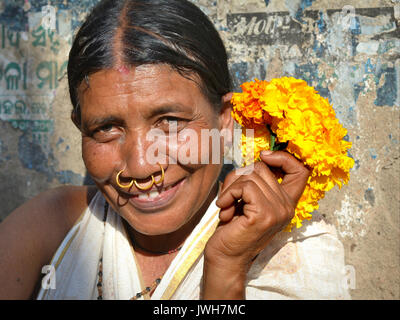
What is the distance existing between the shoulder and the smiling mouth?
69cm

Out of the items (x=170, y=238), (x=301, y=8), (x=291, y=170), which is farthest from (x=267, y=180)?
(x=301, y=8)

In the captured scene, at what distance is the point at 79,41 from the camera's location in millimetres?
1821

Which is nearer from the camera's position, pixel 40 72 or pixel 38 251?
pixel 38 251

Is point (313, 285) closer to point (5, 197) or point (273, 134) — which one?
point (273, 134)

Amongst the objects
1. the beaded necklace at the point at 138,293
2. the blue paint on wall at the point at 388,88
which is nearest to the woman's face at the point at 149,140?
the beaded necklace at the point at 138,293

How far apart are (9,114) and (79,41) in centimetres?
150

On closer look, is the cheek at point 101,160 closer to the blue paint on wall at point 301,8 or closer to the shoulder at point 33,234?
the shoulder at point 33,234

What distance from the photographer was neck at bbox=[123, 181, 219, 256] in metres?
2.11

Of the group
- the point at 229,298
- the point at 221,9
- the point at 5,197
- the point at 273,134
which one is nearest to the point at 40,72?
the point at 5,197

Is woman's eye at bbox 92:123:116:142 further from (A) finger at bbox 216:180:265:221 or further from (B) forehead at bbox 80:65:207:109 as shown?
(A) finger at bbox 216:180:265:221

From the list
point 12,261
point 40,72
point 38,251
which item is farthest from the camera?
point 40,72

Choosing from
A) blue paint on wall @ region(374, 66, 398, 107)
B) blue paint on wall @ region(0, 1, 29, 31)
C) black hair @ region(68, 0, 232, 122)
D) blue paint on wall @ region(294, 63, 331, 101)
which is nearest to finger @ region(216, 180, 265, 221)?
black hair @ region(68, 0, 232, 122)

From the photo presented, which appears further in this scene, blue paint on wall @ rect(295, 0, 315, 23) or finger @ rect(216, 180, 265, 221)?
blue paint on wall @ rect(295, 0, 315, 23)

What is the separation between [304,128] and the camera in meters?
1.54
